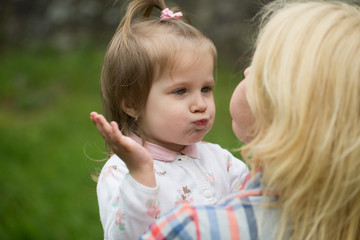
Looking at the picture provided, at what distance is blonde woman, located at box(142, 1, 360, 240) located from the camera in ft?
4.38

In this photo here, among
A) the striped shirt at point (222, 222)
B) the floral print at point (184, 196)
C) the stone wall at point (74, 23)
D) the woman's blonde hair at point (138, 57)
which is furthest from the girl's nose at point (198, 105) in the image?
the stone wall at point (74, 23)

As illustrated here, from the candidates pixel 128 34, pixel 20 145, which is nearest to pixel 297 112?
pixel 128 34

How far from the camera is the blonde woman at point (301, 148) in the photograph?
4.38 feet

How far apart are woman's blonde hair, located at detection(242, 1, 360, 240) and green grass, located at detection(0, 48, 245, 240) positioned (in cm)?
130

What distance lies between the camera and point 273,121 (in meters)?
1.41

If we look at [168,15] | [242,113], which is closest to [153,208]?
[242,113]

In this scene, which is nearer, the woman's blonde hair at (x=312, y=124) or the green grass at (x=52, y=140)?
the woman's blonde hair at (x=312, y=124)

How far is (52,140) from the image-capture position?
518cm

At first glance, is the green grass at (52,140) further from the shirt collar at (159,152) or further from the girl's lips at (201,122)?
the girl's lips at (201,122)

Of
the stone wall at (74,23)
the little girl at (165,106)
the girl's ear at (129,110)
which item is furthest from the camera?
the stone wall at (74,23)

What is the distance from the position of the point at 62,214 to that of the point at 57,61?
3302 millimetres

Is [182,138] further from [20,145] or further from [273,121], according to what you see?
[20,145]

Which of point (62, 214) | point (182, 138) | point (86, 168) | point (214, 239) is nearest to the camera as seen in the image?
point (214, 239)

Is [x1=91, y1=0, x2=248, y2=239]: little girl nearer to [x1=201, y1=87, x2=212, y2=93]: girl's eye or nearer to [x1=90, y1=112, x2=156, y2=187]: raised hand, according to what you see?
[x1=201, y1=87, x2=212, y2=93]: girl's eye
